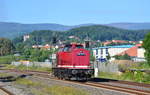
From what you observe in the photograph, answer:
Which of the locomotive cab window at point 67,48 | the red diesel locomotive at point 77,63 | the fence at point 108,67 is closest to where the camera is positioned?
the red diesel locomotive at point 77,63

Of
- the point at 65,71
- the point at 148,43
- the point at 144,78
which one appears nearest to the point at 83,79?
the point at 65,71

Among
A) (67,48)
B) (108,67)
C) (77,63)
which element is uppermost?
(67,48)

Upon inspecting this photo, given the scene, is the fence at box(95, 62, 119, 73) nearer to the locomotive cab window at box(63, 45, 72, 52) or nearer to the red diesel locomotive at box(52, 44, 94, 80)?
the locomotive cab window at box(63, 45, 72, 52)

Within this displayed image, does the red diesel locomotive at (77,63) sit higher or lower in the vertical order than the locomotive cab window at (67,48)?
lower

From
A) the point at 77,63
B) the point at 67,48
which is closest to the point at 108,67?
the point at 67,48

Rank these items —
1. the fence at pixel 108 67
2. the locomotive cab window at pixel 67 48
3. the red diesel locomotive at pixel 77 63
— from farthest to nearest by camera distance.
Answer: the fence at pixel 108 67 → the locomotive cab window at pixel 67 48 → the red diesel locomotive at pixel 77 63

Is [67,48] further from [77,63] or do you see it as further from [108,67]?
[108,67]

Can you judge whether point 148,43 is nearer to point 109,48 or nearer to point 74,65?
point 74,65

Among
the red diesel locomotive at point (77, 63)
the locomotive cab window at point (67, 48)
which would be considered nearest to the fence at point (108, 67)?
the locomotive cab window at point (67, 48)

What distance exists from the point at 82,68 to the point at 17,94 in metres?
10.7

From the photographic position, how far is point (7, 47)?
16175cm

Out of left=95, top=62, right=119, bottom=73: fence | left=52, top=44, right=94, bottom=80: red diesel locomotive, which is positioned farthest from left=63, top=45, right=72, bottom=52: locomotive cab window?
left=95, top=62, right=119, bottom=73: fence

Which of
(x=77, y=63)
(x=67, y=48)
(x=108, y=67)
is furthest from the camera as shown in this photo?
(x=108, y=67)

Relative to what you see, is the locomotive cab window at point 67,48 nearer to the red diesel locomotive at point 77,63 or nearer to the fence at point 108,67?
the red diesel locomotive at point 77,63
